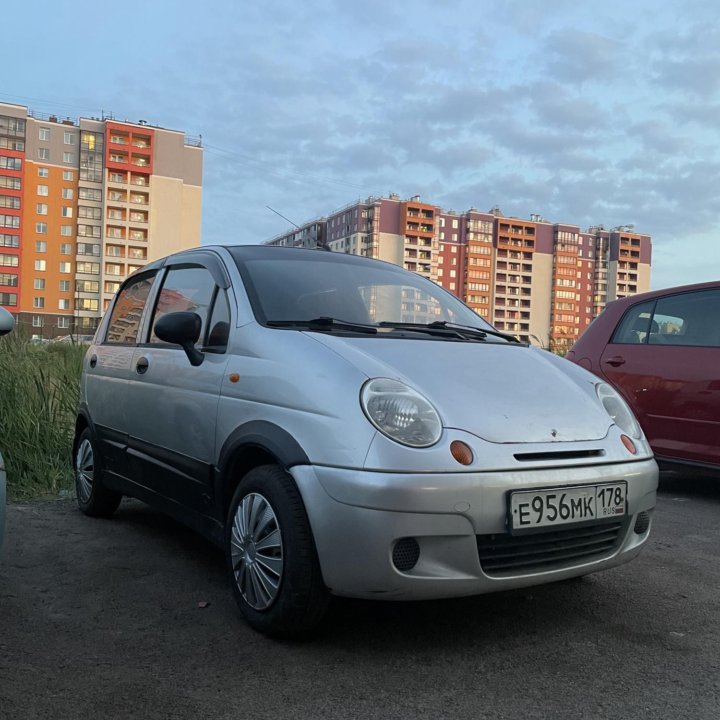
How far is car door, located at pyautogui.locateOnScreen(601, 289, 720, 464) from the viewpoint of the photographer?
529 centimetres

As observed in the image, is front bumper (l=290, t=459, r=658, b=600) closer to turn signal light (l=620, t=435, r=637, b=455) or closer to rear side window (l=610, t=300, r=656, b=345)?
turn signal light (l=620, t=435, r=637, b=455)

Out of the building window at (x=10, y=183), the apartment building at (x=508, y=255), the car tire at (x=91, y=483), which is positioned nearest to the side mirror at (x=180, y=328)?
the car tire at (x=91, y=483)

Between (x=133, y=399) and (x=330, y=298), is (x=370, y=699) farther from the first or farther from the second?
(x=133, y=399)

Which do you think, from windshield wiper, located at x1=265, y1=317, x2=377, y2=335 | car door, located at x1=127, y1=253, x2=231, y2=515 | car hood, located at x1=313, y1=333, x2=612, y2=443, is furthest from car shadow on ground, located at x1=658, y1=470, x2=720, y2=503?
car door, located at x1=127, y1=253, x2=231, y2=515

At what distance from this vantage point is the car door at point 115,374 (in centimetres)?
405

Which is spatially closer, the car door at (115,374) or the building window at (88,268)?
the car door at (115,374)

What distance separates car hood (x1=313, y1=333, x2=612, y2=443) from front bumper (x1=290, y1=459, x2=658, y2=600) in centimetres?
20

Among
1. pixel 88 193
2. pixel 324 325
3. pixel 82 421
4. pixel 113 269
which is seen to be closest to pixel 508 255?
pixel 113 269

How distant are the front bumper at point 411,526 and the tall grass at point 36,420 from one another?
375 cm

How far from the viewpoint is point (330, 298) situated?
3.43 meters

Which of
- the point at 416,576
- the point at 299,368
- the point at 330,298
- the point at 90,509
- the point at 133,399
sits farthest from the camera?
the point at 90,509

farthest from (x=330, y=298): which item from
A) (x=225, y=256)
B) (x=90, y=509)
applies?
(x=90, y=509)

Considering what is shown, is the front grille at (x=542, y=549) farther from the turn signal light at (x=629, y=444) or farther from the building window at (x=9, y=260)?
the building window at (x=9, y=260)

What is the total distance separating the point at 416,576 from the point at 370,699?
0.39 meters
